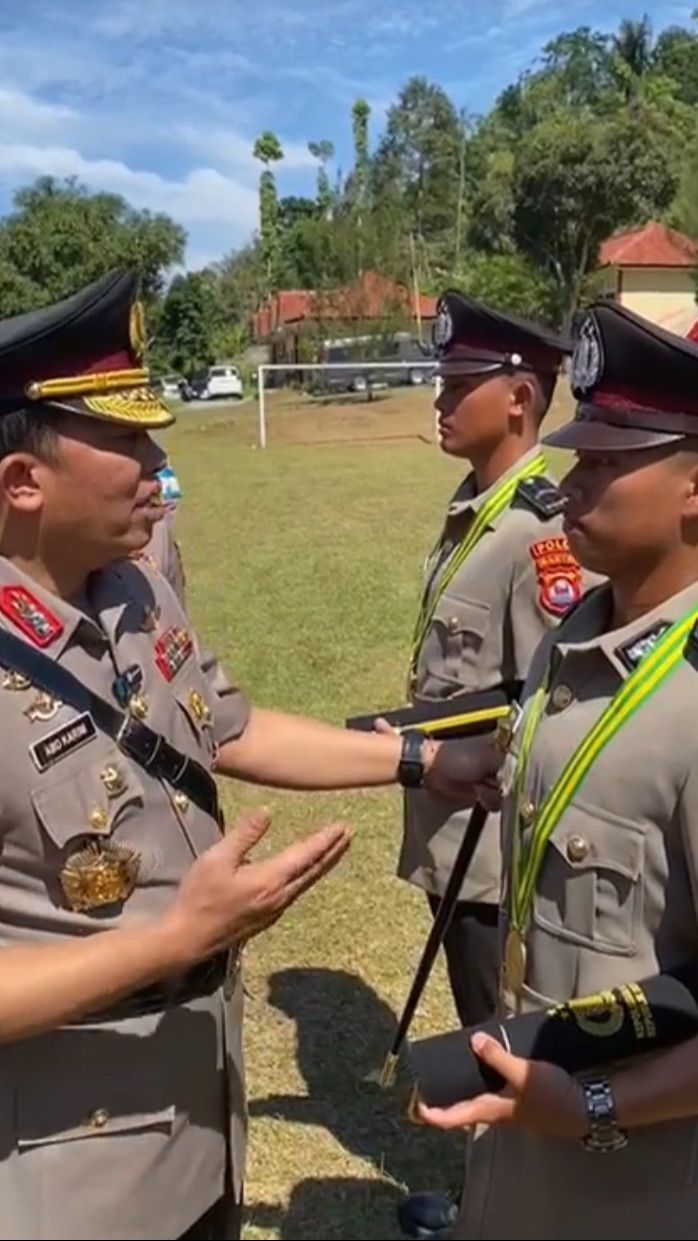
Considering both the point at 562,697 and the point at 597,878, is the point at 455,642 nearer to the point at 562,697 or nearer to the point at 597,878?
the point at 562,697

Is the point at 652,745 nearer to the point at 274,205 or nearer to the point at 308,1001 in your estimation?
the point at 308,1001

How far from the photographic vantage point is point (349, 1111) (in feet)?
13.4

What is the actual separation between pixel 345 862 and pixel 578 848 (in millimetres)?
4119

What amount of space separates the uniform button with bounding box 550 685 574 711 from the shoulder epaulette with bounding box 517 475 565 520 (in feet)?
4.51

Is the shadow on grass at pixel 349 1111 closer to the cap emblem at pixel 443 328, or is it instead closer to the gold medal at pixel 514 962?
the gold medal at pixel 514 962

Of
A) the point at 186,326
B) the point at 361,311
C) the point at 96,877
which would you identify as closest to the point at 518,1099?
the point at 96,877

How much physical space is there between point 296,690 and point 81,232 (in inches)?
1698

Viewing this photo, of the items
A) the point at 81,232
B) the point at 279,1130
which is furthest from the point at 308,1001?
the point at 81,232

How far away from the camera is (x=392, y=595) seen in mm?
11570

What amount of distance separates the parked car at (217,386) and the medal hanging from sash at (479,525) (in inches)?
1793

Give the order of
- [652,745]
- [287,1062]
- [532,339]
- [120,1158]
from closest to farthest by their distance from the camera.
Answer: [652,745], [120,1158], [532,339], [287,1062]

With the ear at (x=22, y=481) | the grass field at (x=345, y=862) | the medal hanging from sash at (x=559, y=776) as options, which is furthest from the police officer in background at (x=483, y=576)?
the ear at (x=22, y=481)

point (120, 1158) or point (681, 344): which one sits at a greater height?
point (681, 344)

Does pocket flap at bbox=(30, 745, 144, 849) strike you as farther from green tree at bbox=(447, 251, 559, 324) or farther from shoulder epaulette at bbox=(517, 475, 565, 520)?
green tree at bbox=(447, 251, 559, 324)
